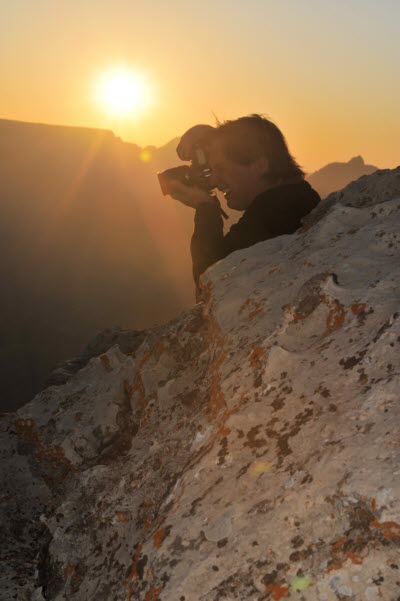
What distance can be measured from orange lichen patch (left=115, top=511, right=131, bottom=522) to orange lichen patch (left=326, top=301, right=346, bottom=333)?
126cm

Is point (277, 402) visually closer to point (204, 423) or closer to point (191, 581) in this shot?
point (204, 423)

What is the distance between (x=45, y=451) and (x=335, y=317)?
228 cm

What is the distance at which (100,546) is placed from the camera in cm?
234

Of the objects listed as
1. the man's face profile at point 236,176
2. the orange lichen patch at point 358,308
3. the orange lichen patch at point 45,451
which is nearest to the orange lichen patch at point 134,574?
the orange lichen patch at point 358,308

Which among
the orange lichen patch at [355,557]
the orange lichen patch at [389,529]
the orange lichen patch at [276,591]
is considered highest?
the orange lichen patch at [389,529]

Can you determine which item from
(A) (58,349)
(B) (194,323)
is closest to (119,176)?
(A) (58,349)

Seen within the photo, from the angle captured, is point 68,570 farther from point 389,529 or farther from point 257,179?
point 257,179

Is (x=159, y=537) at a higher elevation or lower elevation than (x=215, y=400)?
lower

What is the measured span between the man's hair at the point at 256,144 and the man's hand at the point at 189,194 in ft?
1.41

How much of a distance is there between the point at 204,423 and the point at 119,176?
44327mm

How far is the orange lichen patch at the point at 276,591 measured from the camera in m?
1.50

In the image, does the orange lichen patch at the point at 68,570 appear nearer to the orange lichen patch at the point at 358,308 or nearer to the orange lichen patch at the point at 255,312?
the orange lichen patch at the point at 255,312

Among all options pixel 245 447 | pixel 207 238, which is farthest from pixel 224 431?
pixel 207 238

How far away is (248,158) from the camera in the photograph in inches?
154
